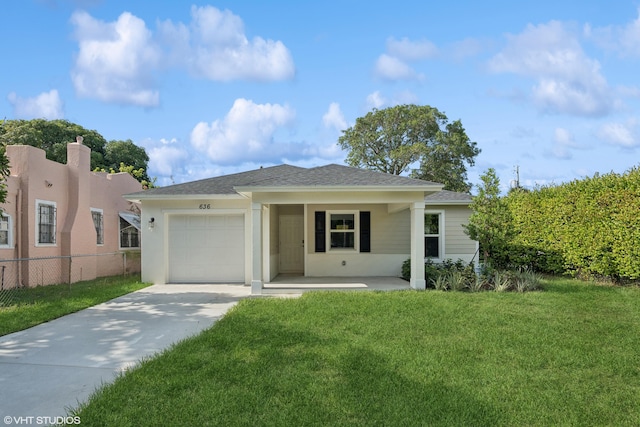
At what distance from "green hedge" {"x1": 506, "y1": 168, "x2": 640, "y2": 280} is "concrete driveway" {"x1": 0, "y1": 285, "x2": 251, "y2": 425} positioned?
9864mm

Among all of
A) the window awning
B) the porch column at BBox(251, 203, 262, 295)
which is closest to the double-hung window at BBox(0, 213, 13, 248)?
the window awning

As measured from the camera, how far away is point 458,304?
8.54 m

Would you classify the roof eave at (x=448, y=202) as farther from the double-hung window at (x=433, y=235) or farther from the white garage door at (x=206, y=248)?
the white garage door at (x=206, y=248)

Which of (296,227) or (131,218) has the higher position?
(131,218)

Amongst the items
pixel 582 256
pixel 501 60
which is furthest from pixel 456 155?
pixel 582 256

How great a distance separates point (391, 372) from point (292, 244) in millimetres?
10195

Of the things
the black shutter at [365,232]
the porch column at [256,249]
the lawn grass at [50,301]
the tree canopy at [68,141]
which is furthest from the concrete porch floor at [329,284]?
the tree canopy at [68,141]

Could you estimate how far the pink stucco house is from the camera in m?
11.6

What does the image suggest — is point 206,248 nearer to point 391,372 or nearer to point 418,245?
point 418,245

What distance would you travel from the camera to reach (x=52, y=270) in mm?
12977

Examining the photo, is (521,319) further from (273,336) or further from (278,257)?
(278,257)

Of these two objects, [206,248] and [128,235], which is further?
[128,235]

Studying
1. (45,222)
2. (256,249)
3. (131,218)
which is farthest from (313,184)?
(131,218)

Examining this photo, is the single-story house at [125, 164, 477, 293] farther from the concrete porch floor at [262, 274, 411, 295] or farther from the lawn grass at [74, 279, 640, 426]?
the lawn grass at [74, 279, 640, 426]
